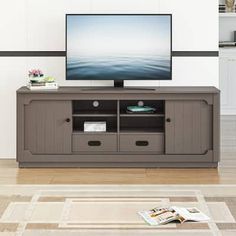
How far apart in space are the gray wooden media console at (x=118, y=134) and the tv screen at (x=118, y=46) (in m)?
0.25

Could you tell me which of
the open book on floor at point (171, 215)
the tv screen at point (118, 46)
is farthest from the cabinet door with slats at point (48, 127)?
the open book on floor at point (171, 215)

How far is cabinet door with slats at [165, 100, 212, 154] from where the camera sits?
5652 millimetres

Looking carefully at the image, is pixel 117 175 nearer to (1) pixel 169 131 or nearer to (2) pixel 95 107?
(1) pixel 169 131

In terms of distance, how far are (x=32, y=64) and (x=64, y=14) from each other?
54 cm

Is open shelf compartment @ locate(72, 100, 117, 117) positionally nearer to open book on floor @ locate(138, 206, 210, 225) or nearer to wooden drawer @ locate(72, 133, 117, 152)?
wooden drawer @ locate(72, 133, 117, 152)

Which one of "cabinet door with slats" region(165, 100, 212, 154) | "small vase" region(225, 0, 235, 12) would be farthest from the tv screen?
"small vase" region(225, 0, 235, 12)

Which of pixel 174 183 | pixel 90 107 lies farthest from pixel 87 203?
pixel 90 107

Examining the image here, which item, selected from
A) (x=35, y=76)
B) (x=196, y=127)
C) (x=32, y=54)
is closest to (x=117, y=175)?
(x=196, y=127)

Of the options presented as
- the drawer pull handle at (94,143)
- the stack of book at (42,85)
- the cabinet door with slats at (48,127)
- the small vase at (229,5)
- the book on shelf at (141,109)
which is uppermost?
the small vase at (229,5)

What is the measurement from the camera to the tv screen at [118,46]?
19.2 feet

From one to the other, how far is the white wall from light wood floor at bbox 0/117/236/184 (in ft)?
2.60

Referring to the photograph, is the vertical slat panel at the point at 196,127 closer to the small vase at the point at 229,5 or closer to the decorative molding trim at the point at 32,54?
the decorative molding trim at the point at 32,54

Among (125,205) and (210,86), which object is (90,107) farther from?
(125,205)

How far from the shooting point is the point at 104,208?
14.4 ft
